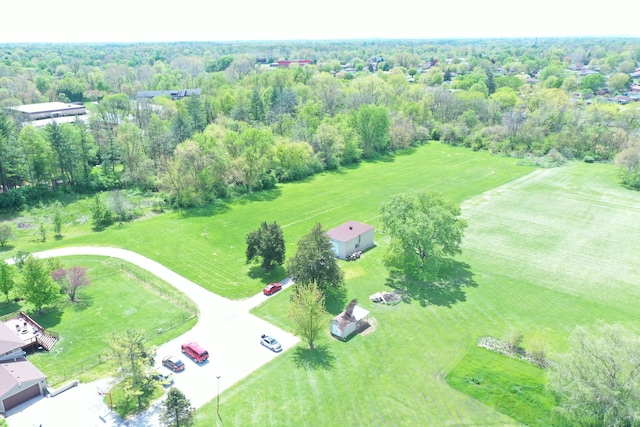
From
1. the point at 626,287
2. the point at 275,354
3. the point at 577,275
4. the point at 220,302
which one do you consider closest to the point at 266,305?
the point at 220,302

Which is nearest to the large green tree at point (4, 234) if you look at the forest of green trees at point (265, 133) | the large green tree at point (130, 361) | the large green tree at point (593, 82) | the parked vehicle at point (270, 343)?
the forest of green trees at point (265, 133)

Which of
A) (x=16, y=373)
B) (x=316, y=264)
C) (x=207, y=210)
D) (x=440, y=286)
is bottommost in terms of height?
(x=440, y=286)

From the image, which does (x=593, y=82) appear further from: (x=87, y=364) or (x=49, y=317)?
(x=87, y=364)

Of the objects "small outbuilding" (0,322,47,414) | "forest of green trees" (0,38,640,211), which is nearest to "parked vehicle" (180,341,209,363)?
"small outbuilding" (0,322,47,414)

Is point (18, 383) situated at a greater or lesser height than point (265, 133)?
lesser

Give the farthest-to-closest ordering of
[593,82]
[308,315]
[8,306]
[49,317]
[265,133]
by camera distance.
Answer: [593,82]
[265,133]
[8,306]
[49,317]
[308,315]

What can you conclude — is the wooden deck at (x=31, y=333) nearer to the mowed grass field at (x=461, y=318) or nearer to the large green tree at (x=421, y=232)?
the mowed grass field at (x=461, y=318)

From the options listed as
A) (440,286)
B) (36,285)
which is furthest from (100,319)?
(440,286)
